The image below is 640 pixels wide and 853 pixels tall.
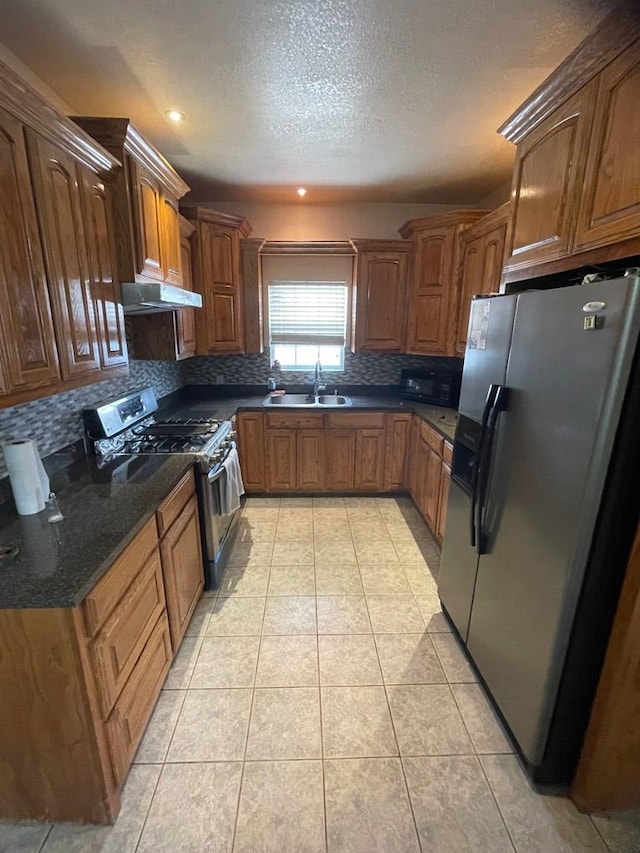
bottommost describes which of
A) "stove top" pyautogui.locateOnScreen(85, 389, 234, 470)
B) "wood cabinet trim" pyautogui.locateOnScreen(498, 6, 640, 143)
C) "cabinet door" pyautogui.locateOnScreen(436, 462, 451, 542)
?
"cabinet door" pyautogui.locateOnScreen(436, 462, 451, 542)

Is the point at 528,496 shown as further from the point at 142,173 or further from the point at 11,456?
the point at 142,173

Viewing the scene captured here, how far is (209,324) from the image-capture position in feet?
10.8

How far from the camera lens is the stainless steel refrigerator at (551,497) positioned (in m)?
1.07

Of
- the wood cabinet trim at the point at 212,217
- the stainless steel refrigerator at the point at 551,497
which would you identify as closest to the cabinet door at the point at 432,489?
the stainless steel refrigerator at the point at 551,497

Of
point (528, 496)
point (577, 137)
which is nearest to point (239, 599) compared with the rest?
point (528, 496)

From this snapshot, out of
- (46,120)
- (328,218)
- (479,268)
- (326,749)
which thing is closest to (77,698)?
(326,749)

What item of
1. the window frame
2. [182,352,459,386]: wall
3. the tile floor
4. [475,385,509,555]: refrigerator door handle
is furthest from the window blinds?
[475,385,509,555]: refrigerator door handle

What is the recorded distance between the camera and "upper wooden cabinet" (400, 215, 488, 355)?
3.05 meters

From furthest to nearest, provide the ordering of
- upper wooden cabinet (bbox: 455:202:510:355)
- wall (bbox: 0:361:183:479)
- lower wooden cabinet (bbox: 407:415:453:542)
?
lower wooden cabinet (bbox: 407:415:453:542) → upper wooden cabinet (bbox: 455:202:510:355) → wall (bbox: 0:361:183:479)

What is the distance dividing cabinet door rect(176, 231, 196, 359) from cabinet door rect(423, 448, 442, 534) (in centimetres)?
204

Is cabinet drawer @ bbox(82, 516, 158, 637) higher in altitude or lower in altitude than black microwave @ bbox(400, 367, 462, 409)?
lower

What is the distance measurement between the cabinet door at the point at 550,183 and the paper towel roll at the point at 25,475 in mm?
2203

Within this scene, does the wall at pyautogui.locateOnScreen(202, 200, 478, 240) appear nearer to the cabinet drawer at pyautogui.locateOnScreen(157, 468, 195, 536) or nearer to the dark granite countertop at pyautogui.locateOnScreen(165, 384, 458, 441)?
the dark granite countertop at pyautogui.locateOnScreen(165, 384, 458, 441)

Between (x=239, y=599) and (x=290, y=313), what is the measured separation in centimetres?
266
